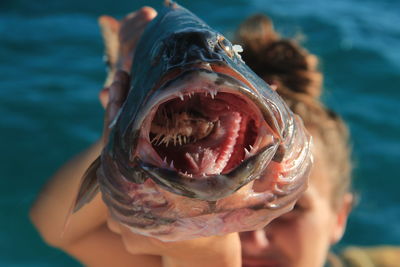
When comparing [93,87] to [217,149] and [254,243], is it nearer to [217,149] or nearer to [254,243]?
[254,243]

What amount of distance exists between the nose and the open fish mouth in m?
1.71

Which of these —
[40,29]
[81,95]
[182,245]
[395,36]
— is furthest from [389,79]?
[182,245]

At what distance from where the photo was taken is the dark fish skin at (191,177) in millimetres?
1265

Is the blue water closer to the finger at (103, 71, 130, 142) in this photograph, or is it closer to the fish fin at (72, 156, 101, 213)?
the finger at (103, 71, 130, 142)

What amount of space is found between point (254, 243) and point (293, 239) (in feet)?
0.70

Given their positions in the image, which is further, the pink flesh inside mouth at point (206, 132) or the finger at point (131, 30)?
the finger at point (131, 30)

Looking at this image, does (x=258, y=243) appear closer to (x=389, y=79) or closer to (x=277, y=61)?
(x=277, y=61)

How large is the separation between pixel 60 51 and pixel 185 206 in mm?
5454

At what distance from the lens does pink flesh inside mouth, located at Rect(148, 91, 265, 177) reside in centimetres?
139

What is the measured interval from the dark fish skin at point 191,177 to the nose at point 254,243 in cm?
161

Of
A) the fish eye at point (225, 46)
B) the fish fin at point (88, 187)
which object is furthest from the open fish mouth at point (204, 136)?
the fish fin at point (88, 187)

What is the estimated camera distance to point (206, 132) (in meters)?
1.53

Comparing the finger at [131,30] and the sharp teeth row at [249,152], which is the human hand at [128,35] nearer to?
the finger at [131,30]

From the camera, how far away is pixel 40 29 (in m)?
6.88
